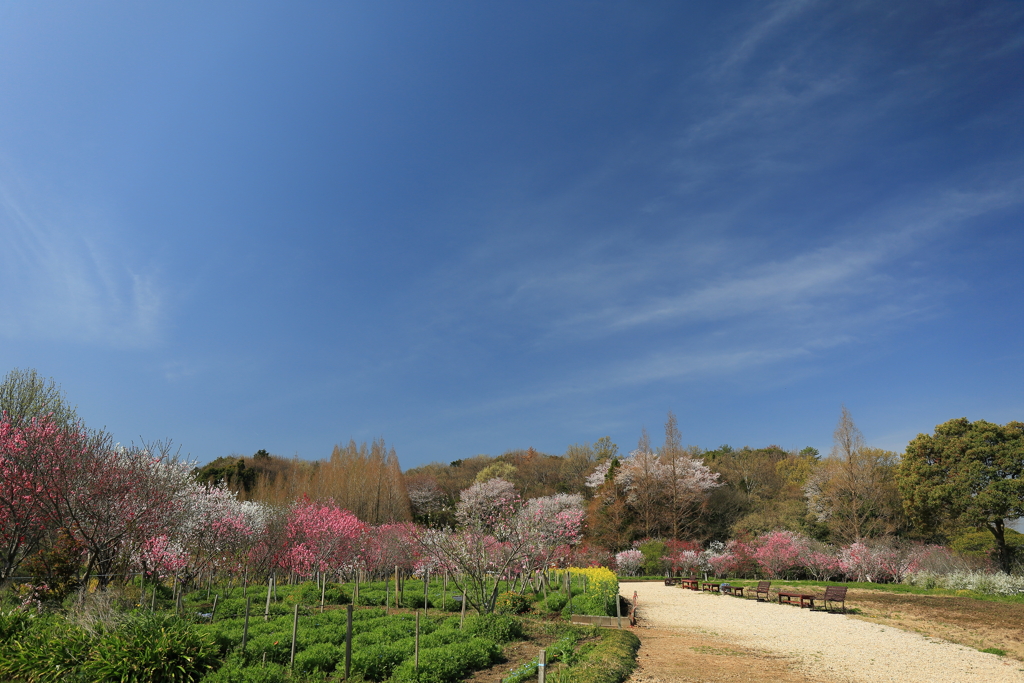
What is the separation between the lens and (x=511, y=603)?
14.7m

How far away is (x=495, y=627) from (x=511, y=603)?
12.9 ft

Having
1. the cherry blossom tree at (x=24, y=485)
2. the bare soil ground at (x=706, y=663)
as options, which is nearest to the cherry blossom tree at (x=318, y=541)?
the cherry blossom tree at (x=24, y=485)

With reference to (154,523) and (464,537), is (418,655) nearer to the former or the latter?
(464,537)

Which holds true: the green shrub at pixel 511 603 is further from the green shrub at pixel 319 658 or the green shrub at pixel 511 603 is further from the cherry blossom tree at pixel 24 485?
the cherry blossom tree at pixel 24 485

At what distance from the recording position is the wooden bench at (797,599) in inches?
663

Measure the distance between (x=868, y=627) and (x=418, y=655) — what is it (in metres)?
11.0

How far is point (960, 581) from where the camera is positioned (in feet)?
64.6

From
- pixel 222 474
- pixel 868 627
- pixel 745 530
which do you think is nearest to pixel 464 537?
pixel 868 627

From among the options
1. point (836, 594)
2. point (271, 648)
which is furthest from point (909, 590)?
point (271, 648)

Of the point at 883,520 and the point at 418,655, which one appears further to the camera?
the point at 883,520

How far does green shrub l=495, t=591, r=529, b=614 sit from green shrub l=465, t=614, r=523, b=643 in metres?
2.97

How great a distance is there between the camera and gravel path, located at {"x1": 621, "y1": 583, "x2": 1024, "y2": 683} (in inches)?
344

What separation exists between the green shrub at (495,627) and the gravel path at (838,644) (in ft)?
15.2

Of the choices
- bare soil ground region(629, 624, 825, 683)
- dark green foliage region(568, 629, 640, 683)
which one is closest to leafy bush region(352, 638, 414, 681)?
dark green foliage region(568, 629, 640, 683)
